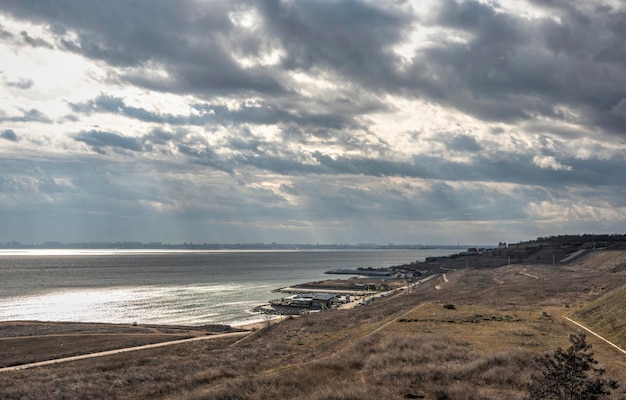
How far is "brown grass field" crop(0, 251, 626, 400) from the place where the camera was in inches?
1050

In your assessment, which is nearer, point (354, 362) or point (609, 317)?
point (354, 362)

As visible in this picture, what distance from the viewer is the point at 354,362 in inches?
1298

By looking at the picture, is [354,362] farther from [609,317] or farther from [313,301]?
[313,301]

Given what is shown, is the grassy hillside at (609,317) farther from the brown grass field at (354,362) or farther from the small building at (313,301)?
the small building at (313,301)

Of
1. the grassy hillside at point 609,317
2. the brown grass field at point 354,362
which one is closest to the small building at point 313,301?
the brown grass field at point 354,362

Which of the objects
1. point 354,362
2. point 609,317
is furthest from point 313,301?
point 354,362

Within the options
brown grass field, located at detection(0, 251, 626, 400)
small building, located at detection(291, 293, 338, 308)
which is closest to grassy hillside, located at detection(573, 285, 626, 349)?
brown grass field, located at detection(0, 251, 626, 400)

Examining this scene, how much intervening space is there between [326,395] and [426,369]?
8.33 metres

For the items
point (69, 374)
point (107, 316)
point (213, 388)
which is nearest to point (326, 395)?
point (213, 388)

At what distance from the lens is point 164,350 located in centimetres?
5497

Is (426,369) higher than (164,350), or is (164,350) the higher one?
(426,369)

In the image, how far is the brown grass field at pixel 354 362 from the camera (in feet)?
87.5

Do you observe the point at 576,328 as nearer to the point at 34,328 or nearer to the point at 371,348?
the point at 371,348

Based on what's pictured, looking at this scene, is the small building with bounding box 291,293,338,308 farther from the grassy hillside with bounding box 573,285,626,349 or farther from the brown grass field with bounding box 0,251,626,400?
the grassy hillside with bounding box 573,285,626,349
